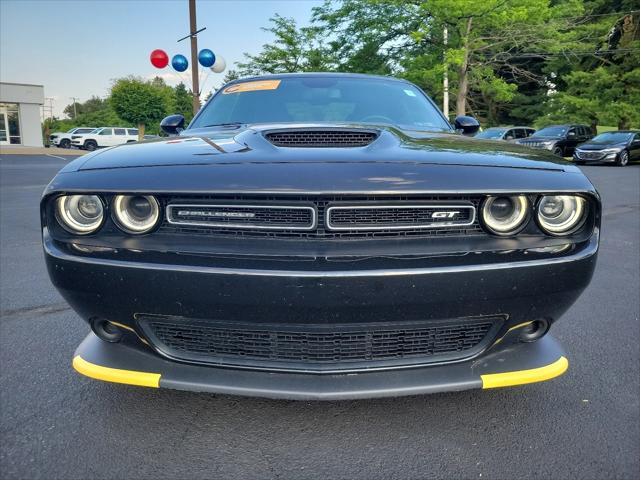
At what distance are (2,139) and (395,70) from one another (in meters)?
29.8

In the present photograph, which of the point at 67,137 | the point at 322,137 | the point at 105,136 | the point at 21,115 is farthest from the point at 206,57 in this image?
the point at 21,115

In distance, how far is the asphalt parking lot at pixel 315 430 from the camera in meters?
1.65

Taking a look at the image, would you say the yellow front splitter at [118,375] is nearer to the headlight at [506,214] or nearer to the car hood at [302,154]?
the car hood at [302,154]

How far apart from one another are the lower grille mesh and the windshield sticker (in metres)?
2.03

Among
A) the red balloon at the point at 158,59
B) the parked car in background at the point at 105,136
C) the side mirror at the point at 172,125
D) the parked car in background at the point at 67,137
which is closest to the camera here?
the side mirror at the point at 172,125

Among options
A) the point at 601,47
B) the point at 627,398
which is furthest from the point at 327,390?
the point at 601,47

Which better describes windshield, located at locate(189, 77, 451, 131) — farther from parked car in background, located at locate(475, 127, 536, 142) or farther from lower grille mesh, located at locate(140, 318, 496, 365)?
parked car in background, located at locate(475, 127, 536, 142)

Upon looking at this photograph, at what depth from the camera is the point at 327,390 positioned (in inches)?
62.4

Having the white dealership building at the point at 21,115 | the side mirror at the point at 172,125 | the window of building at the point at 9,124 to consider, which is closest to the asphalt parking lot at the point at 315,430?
the side mirror at the point at 172,125

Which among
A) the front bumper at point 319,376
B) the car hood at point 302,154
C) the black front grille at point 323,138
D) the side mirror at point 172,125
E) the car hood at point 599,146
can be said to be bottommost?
the front bumper at point 319,376

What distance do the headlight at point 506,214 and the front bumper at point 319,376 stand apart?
0.47 metres

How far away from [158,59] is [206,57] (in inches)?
51.0

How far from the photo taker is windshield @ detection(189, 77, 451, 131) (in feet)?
9.70

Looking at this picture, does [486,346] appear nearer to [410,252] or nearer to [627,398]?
[410,252]
